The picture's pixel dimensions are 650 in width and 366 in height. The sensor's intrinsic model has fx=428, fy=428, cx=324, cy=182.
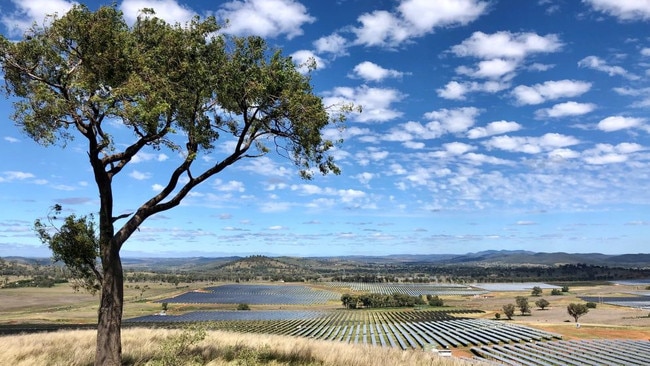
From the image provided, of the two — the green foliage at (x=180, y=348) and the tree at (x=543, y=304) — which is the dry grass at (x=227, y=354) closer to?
the green foliage at (x=180, y=348)

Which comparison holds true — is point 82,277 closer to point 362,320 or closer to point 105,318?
point 105,318

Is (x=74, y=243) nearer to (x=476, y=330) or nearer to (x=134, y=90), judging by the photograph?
(x=134, y=90)

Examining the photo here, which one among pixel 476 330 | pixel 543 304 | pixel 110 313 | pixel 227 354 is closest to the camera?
pixel 110 313

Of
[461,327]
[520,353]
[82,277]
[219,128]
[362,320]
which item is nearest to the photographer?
[82,277]

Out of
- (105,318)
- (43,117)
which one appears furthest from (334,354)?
(43,117)

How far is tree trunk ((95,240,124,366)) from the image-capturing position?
13.4 meters

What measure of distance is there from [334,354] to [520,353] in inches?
3168

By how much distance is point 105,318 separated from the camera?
13758mm

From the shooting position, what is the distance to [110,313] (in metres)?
13.8

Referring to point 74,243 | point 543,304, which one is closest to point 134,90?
point 74,243

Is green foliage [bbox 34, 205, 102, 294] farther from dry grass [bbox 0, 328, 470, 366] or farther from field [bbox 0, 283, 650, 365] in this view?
field [bbox 0, 283, 650, 365]

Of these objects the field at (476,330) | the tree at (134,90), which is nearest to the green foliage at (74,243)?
the tree at (134,90)

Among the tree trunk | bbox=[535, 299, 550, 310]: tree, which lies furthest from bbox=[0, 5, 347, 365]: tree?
bbox=[535, 299, 550, 310]: tree

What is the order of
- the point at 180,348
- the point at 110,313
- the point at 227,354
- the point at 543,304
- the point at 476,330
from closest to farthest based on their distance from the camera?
1. the point at 180,348
2. the point at 110,313
3. the point at 227,354
4. the point at 476,330
5. the point at 543,304
